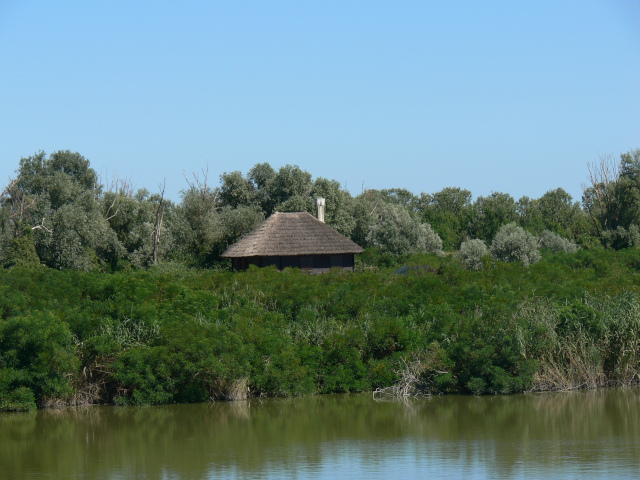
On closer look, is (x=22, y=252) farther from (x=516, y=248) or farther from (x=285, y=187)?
(x=516, y=248)

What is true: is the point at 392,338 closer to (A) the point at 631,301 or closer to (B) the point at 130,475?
(A) the point at 631,301

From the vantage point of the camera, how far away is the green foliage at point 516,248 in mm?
39969

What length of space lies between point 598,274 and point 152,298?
49.5ft

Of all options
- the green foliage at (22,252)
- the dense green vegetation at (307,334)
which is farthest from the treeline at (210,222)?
→ the dense green vegetation at (307,334)

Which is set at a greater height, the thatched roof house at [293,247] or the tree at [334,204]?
the tree at [334,204]

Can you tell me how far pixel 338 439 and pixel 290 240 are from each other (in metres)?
23.4

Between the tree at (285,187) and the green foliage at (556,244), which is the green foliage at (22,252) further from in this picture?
the green foliage at (556,244)

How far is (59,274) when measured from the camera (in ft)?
68.9

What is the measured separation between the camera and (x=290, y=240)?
36969 millimetres

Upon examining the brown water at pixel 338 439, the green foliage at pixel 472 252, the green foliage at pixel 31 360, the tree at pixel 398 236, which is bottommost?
the brown water at pixel 338 439

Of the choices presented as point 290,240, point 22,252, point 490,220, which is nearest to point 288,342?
point 290,240

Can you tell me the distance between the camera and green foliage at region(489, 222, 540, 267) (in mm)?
39969

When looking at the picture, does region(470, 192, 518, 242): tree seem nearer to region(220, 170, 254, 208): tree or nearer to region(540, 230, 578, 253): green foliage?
region(540, 230, 578, 253): green foliage

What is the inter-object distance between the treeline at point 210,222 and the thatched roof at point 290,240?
6414 millimetres
